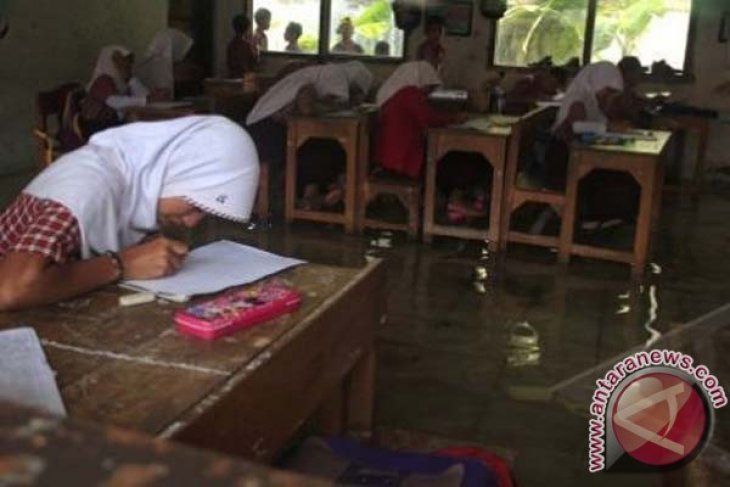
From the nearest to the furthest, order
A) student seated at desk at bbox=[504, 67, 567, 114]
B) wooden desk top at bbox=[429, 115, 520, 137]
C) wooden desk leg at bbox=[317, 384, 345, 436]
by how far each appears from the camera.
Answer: wooden desk leg at bbox=[317, 384, 345, 436], wooden desk top at bbox=[429, 115, 520, 137], student seated at desk at bbox=[504, 67, 567, 114]

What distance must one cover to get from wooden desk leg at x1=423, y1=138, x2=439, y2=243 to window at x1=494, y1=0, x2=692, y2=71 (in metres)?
3.96

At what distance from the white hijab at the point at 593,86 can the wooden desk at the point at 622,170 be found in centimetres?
71

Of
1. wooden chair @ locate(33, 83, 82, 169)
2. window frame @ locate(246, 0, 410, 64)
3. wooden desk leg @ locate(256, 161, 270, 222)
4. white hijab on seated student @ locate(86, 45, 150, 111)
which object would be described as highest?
window frame @ locate(246, 0, 410, 64)

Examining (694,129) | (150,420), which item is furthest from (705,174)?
(150,420)

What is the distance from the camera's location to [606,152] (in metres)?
4.64

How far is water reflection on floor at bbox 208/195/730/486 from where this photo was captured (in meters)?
2.61

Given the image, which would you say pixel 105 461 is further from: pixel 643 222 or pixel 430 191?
pixel 430 191

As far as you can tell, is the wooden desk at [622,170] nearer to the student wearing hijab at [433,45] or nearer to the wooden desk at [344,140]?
the wooden desk at [344,140]

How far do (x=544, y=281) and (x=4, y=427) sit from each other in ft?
13.7

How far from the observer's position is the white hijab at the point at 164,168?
5.71 feet

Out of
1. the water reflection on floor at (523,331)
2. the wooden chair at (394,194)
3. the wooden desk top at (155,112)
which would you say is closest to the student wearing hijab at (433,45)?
the wooden chair at (394,194)

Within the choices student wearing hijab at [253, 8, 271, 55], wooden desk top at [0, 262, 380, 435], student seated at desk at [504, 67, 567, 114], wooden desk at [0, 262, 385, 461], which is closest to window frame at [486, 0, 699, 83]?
student seated at desk at [504, 67, 567, 114]

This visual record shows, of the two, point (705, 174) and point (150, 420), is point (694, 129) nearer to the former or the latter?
point (705, 174)

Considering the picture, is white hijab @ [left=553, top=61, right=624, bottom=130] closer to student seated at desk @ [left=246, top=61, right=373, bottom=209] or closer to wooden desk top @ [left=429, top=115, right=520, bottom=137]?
wooden desk top @ [left=429, top=115, right=520, bottom=137]
